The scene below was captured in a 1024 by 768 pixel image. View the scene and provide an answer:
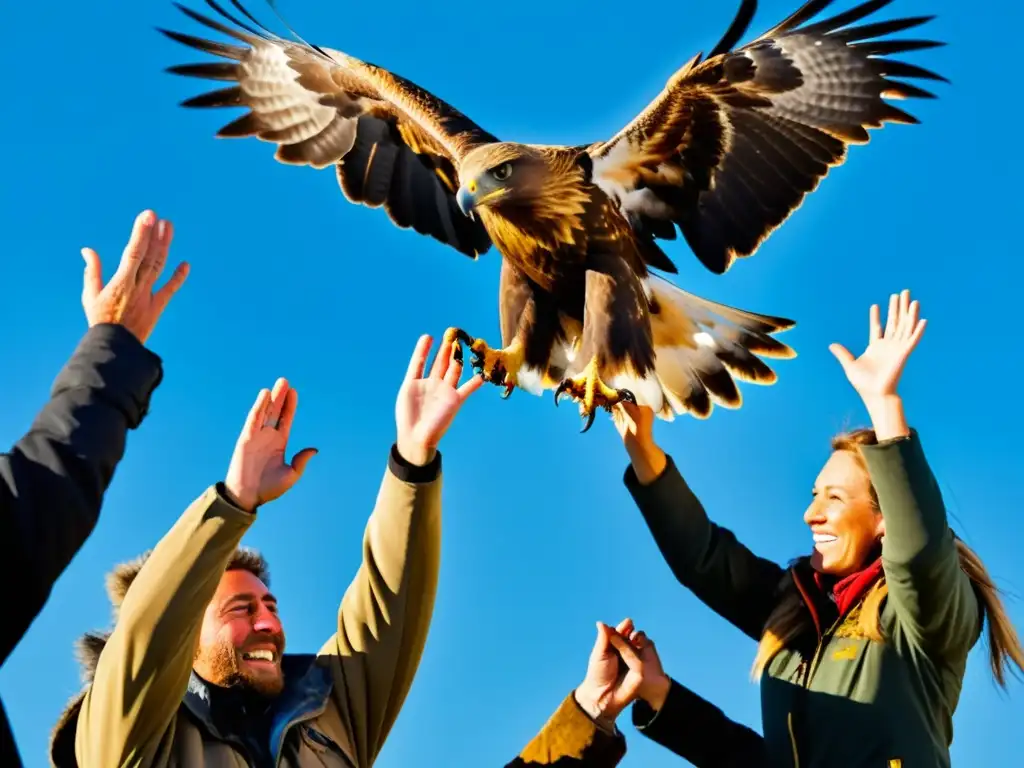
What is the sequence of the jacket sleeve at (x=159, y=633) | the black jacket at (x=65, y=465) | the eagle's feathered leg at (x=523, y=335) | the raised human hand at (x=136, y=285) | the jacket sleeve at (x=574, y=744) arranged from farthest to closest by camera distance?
the eagle's feathered leg at (x=523, y=335), the jacket sleeve at (x=574, y=744), the jacket sleeve at (x=159, y=633), the raised human hand at (x=136, y=285), the black jacket at (x=65, y=465)

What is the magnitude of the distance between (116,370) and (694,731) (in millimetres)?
2157

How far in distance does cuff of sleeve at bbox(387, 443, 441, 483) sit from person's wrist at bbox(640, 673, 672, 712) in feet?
2.66

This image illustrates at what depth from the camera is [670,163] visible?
200 inches

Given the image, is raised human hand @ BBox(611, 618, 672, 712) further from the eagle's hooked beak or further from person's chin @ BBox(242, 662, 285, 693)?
the eagle's hooked beak

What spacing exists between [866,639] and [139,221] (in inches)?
83.2

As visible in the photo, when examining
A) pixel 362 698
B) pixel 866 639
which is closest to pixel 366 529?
pixel 362 698

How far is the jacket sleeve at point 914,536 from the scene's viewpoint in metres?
3.40

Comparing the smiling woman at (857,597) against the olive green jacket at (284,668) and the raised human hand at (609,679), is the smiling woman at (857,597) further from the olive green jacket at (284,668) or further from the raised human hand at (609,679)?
the olive green jacket at (284,668)

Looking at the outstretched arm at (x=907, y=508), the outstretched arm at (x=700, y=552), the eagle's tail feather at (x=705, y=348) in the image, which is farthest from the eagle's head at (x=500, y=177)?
the outstretched arm at (x=907, y=508)

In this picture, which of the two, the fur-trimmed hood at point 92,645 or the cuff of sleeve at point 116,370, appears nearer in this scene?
the cuff of sleeve at point 116,370

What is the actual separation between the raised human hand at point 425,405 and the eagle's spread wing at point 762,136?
1554mm

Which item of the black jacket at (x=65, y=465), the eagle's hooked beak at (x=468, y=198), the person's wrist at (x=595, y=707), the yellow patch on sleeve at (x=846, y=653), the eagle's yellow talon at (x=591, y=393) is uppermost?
the eagle's hooked beak at (x=468, y=198)

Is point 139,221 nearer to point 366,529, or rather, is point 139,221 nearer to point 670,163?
point 366,529

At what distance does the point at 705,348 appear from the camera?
5.54 meters
